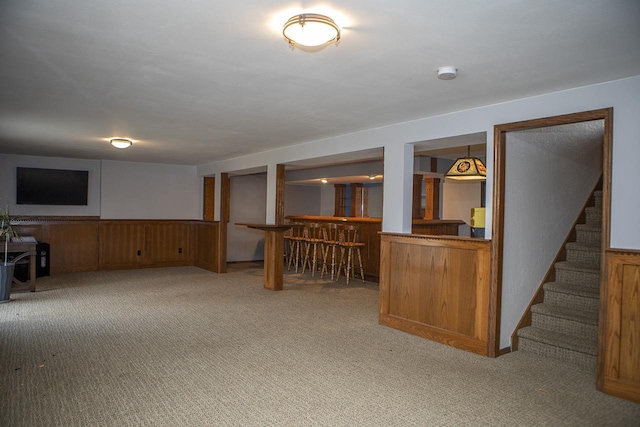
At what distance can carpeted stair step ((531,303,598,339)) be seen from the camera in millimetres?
3670

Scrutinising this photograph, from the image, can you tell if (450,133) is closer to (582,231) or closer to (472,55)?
(472,55)

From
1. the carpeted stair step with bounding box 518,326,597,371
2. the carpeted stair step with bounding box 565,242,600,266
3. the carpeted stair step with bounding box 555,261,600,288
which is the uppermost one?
the carpeted stair step with bounding box 565,242,600,266

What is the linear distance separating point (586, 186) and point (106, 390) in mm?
5049

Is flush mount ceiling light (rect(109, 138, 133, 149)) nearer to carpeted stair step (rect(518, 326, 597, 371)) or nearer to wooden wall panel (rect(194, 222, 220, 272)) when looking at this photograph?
wooden wall panel (rect(194, 222, 220, 272))

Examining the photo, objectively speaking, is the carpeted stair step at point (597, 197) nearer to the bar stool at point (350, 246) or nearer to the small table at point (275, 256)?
the bar stool at point (350, 246)

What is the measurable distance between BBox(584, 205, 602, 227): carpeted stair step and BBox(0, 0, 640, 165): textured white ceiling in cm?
212

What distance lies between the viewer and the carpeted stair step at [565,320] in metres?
3.67

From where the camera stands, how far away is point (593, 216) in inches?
186

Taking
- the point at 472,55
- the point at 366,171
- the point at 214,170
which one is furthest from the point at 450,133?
the point at 214,170

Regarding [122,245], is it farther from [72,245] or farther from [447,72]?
[447,72]

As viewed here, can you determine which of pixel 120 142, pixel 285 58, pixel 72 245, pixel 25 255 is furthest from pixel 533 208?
pixel 72 245

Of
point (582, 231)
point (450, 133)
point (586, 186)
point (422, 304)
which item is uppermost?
point (450, 133)

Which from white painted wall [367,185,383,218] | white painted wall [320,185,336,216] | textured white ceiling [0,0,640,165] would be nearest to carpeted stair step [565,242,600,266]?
textured white ceiling [0,0,640,165]

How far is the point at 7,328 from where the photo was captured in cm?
423
